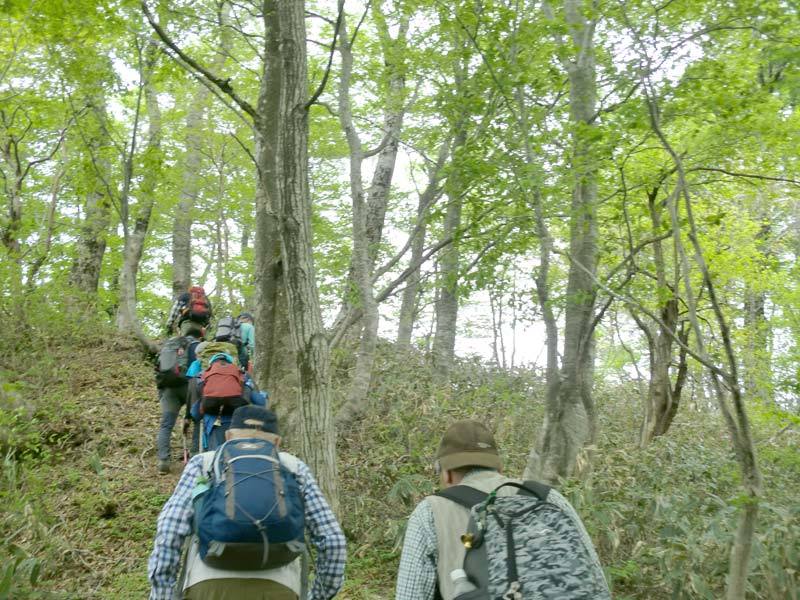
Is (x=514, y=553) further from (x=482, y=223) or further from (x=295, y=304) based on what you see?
(x=482, y=223)

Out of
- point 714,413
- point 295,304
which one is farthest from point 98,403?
point 714,413

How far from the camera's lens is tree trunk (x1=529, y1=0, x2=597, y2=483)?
279 inches

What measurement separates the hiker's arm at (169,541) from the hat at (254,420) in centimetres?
42

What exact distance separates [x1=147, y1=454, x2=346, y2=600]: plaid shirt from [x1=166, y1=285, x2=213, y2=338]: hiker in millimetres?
5902

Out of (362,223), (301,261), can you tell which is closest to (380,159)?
(362,223)

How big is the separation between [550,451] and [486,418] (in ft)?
11.3

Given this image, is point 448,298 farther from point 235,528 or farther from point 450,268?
point 235,528

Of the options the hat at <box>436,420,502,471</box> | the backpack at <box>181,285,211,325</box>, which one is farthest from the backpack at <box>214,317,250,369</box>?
the hat at <box>436,420,502,471</box>

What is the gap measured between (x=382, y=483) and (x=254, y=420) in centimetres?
537

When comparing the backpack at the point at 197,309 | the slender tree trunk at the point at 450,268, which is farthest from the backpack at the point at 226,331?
the slender tree trunk at the point at 450,268

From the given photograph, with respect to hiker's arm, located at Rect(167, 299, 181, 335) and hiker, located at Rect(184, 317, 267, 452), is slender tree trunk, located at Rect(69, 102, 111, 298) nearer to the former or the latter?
hiker's arm, located at Rect(167, 299, 181, 335)

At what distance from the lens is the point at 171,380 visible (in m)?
8.67

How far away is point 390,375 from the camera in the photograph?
12.1 metres

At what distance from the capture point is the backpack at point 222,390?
23.4ft
